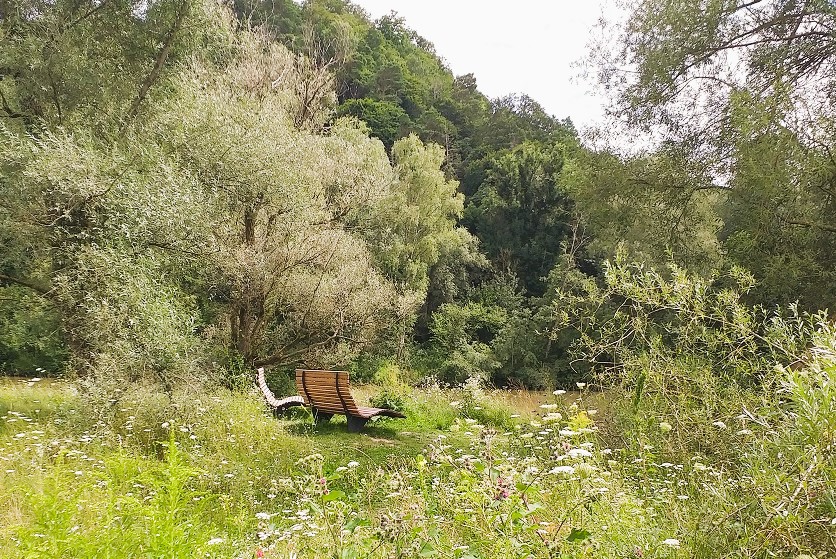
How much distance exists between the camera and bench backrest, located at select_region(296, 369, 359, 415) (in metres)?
8.24

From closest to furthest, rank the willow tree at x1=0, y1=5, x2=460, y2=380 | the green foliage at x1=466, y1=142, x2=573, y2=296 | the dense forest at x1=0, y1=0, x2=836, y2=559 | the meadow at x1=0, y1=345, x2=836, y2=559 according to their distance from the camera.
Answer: the meadow at x1=0, y1=345, x2=836, y2=559, the dense forest at x1=0, y1=0, x2=836, y2=559, the willow tree at x1=0, y1=5, x2=460, y2=380, the green foliage at x1=466, y1=142, x2=573, y2=296

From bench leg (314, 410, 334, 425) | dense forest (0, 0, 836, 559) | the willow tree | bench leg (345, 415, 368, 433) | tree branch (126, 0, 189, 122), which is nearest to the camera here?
dense forest (0, 0, 836, 559)

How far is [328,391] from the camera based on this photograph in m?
8.51

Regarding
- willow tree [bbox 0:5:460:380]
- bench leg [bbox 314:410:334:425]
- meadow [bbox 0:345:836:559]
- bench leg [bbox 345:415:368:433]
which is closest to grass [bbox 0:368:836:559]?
meadow [bbox 0:345:836:559]

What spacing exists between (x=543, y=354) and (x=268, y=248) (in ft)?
47.1

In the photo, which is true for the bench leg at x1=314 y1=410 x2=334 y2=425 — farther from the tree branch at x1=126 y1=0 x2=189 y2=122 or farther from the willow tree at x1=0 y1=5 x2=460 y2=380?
the tree branch at x1=126 y1=0 x2=189 y2=122

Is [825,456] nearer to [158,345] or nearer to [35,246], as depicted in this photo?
[158,345]

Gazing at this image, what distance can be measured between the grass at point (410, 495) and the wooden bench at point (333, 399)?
77.1 inches

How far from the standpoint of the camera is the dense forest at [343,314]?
224 cm

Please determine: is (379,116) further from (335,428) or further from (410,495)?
(410,495)

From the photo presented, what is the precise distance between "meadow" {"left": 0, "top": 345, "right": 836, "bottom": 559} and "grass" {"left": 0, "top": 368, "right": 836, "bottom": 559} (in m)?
0.01

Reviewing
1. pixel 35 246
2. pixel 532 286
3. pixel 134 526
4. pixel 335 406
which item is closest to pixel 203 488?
pixel 134 526

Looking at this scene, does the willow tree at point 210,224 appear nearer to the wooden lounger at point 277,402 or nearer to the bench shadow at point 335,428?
the wooden lounger at point 277,402

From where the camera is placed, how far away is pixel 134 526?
241 cm
